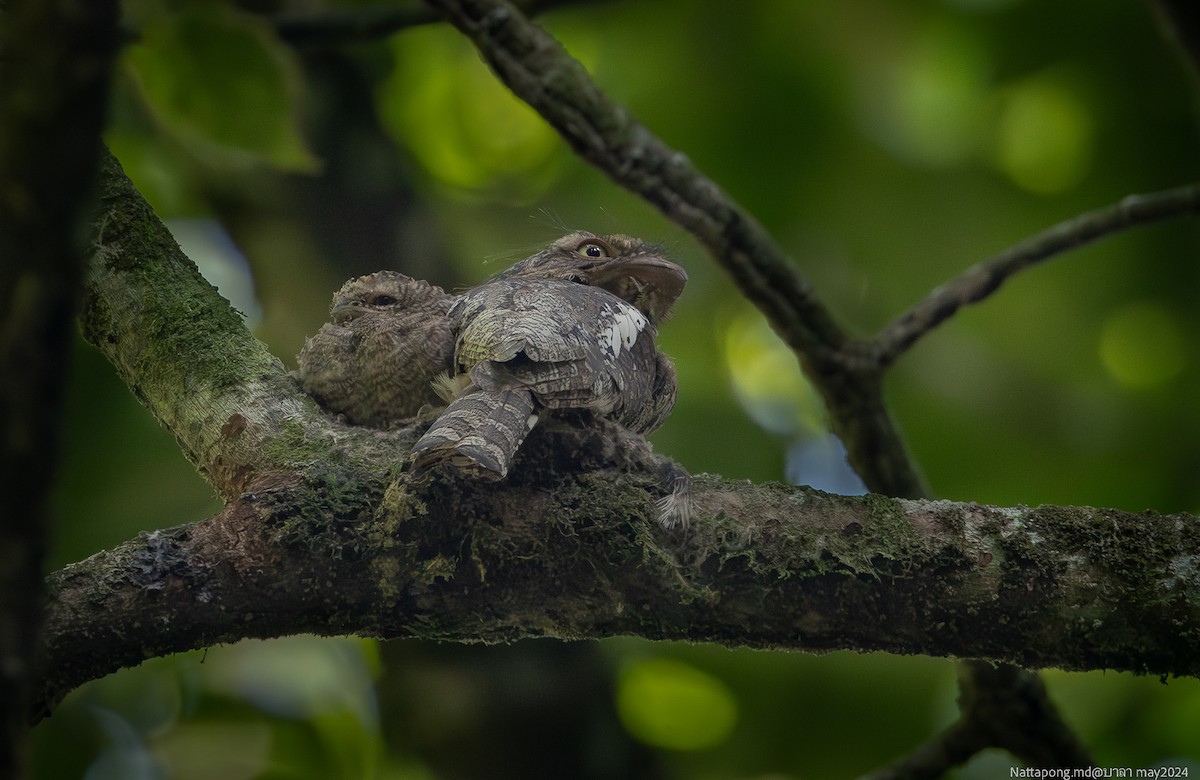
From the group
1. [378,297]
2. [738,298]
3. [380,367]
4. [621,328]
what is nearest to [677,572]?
[621,328]

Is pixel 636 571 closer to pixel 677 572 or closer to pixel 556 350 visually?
pixel 677 572

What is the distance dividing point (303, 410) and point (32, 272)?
Result: 2252 mm

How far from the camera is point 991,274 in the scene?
423cm

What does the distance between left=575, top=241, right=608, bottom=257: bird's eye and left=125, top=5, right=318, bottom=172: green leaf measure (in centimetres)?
143

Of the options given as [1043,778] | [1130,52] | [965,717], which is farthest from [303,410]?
[1130,52]

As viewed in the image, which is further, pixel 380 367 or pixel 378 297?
pixel 378 297

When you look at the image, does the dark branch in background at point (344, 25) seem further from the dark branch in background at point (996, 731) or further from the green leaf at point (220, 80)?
the dark branch in background at point (996, 731)

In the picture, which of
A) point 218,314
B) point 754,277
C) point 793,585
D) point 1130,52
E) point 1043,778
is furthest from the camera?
point 1130,52

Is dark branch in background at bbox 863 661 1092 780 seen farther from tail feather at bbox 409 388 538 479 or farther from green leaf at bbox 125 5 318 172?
green leaf at bbox 125 5 318 172

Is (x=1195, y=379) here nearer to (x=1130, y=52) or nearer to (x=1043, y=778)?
(x=1130, y=52)

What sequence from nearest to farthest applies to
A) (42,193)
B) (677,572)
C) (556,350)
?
(42,193) < (677,572) < (556,350)

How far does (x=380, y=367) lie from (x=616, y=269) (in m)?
1.24

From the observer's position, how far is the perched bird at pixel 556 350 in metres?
2.70

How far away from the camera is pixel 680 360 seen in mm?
6598
